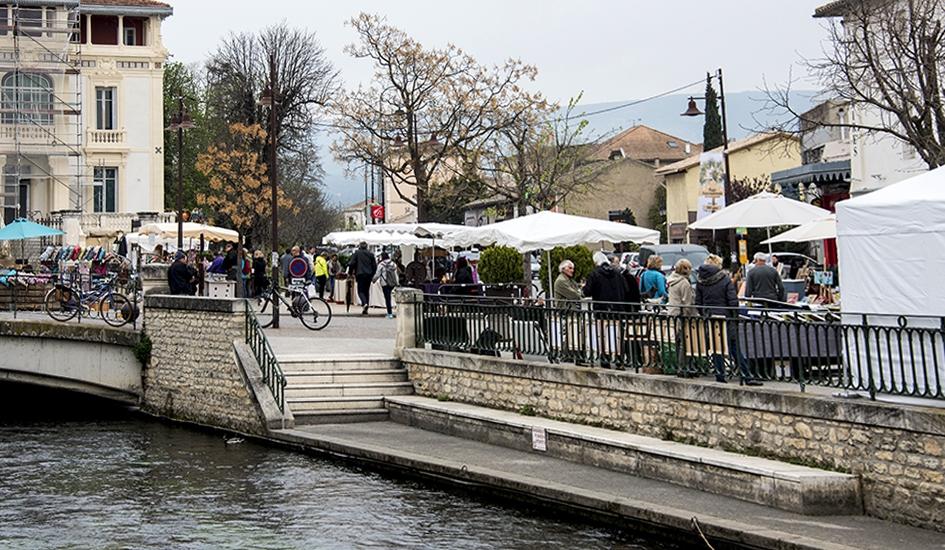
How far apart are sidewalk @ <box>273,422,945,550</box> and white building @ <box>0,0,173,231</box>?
120 ft

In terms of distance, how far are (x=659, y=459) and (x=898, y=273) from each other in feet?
11.9

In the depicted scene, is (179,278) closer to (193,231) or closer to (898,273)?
(193,231)

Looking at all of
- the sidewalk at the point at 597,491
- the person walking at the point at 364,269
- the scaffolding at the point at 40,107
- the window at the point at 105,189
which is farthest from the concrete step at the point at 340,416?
the window at the point at 105,189

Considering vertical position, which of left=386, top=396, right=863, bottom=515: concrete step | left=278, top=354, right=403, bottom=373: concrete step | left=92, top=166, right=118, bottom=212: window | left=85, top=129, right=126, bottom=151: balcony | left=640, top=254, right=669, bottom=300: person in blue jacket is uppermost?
left=85, top=129, right=126, bottom=151: balcony

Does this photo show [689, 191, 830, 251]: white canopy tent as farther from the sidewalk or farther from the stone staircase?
the sidewalk

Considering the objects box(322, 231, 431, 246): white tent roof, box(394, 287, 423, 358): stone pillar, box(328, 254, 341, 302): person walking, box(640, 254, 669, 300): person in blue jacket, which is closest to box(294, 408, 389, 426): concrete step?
box(394, 287, 423, 358): stone pillar

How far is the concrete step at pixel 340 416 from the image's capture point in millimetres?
21312

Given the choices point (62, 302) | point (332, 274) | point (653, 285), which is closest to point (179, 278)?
point (62, 302)

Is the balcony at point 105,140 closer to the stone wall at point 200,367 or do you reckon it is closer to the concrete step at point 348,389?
the stone wall at point 200,367

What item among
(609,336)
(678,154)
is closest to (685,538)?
(609,336)

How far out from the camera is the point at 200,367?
24328 mm

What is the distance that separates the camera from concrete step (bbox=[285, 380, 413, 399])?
71.7ft

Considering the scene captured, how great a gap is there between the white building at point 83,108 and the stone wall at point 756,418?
3776cm

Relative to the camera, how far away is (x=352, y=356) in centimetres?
2275
